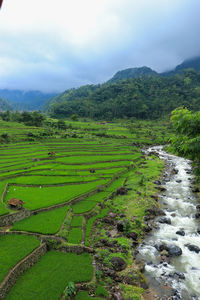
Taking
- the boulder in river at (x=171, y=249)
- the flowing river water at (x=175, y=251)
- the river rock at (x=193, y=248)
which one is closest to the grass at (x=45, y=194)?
A: the flowing river water at (x=175, y=251)

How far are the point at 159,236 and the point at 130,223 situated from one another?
3.90 metres

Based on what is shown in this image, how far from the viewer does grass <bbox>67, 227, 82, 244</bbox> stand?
1928cm

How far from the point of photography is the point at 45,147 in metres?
60.4

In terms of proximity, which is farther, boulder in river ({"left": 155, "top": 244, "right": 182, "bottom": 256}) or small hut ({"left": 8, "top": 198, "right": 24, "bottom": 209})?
small hut ({"left": 8, "top": 198, "right": 24, "bottom": 209})

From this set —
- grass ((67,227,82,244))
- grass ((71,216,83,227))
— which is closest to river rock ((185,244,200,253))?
grass ((67,227,82,244))

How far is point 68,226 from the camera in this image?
71.6ft

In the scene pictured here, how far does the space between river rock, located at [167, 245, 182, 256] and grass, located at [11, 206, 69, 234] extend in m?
12.9

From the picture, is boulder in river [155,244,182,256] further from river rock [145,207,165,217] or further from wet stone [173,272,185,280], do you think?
river rock [145,207,165,217]

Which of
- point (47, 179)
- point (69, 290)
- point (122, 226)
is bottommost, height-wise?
point (122, 226)

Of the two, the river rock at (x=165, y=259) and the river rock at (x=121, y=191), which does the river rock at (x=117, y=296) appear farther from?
the river rock at (x=121, y=191)

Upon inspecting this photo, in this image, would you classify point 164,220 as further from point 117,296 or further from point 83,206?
point 117,296

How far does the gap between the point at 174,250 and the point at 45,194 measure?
19.9m

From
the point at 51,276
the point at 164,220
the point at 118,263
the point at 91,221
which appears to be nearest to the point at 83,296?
the point at 51,276

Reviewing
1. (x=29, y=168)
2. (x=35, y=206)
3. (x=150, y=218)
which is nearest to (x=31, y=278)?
(x=35, y=206)
